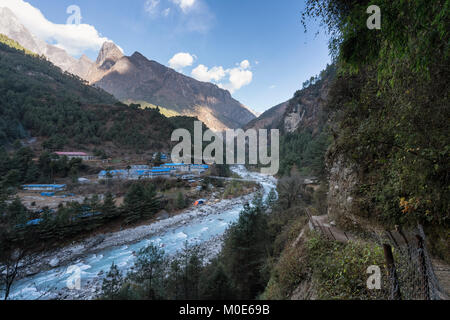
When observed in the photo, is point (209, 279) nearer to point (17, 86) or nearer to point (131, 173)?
point (131, 173)

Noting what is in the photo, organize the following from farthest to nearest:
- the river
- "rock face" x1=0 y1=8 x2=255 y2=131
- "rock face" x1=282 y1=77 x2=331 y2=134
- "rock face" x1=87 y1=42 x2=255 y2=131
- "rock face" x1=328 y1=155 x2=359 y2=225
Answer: "rock face" x1=87 y1=42 x2=255 y2=131 < "rock face" x1=0 y1=8 x2=255 y2=131 < "rock face" x1=282 y1=77 x2=331 y2=134 < the river < "rock face" x1=328 y1=155 x2=359 y2=225

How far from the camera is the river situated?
11211 millimetres

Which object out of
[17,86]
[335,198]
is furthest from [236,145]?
[335,198]

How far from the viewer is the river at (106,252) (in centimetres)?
1121

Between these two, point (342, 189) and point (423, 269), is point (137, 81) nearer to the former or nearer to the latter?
point (342, 189)

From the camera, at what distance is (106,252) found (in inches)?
635

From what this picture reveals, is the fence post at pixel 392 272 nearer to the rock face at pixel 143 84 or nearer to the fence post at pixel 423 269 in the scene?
the fence post at pixel 423 269

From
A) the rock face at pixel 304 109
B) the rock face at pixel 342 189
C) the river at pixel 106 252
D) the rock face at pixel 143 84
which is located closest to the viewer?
the rock face at pixel 342 189

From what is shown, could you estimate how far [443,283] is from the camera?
2541 mm

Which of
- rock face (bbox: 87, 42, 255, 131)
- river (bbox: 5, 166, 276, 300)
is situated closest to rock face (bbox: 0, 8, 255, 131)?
rock face (bbox: 87, 42, 255, 131)

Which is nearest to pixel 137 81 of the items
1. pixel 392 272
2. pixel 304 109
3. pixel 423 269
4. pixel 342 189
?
pixel 304 109

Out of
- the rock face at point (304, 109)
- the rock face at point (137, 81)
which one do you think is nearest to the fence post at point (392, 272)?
the rock face at point (304, 109)

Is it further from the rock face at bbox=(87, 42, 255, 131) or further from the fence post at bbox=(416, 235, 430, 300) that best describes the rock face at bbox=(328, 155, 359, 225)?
the rock face at bbox=(87, 42, 255, 131)

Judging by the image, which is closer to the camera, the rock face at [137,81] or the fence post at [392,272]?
the fence post at [392,272]
